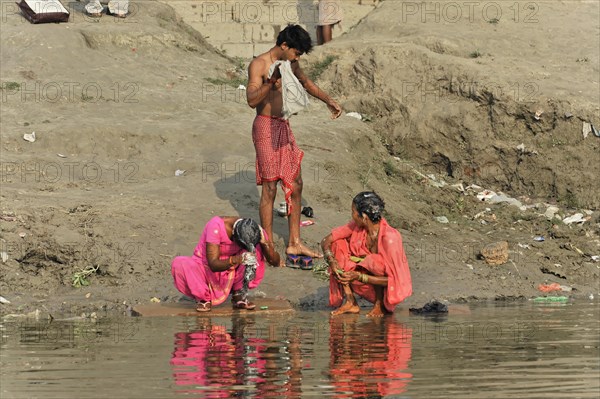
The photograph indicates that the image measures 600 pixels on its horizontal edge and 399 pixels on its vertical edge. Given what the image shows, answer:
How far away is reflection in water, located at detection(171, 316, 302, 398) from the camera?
23.2ft

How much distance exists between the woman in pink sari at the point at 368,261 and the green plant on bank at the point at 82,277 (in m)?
2.13

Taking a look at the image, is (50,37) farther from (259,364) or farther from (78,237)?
(259,364)

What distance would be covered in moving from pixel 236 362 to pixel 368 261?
7.92 ft

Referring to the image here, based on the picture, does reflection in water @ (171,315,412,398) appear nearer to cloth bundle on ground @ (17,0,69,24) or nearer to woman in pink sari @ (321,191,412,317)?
woman in pink sari @ (321,191,412,317)

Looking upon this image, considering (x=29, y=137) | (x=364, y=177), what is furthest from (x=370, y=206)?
(x=29, y=137)

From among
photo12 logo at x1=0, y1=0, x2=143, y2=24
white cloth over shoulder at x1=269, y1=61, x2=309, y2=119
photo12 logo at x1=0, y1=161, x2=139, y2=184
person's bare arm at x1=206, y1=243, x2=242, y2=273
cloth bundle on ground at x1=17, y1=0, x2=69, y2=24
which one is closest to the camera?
person's bare arm at x1=206, y1=243, x2=242, y2=273

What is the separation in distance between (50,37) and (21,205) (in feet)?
15.0

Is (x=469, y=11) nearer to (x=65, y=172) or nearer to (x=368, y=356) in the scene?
(x=65, y=172)

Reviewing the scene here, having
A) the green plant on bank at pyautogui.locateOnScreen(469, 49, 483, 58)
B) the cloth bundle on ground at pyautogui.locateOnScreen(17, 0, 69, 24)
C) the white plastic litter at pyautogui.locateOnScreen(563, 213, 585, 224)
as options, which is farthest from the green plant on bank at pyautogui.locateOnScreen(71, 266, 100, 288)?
the green plant on bank at pyautogui.locateOnScreen(469, 49, 483, 58)

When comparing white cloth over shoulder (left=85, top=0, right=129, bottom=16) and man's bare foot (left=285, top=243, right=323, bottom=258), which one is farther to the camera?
white cloth over shoulder (left=85, top=0, right=129, bottom=16)

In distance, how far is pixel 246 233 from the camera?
32.4ft

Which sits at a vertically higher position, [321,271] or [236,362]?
[321,271]

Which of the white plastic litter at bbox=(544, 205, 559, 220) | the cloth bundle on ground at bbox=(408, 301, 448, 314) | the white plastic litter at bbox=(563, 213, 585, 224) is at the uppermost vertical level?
the white plastic litter at bbox=(544, 205, 559, 220)

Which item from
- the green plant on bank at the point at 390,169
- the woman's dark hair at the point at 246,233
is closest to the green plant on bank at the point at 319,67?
the green plant on bank at the point at 390,169
